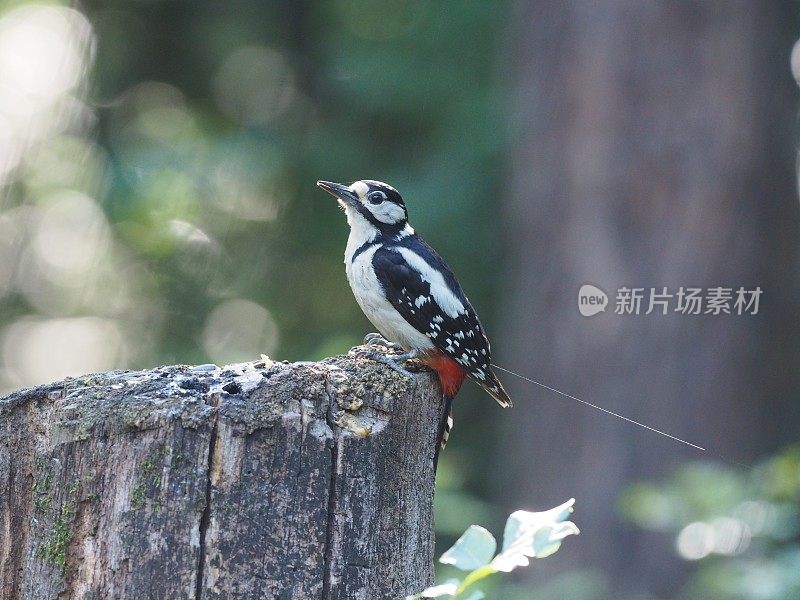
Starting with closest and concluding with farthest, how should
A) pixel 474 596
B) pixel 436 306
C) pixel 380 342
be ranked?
1. pixel 474 596
2. pixel 436 306
3. pixel 380 342

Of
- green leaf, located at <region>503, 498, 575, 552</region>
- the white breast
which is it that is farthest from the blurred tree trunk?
green leaf, located at <region>503, 498, 575, 552</region>

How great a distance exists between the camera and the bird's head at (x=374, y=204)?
163 inches

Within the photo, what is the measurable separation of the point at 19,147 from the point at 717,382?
14.4 feet

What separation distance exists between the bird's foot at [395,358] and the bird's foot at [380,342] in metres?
0.15

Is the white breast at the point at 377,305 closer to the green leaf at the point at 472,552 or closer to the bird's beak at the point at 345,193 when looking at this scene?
the bird's beak at the point at 345,193

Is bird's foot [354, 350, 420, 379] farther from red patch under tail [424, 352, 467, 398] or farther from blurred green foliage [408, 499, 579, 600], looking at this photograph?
blurred green foliage [408, 499, 579, 600]

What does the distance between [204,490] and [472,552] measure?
79cm

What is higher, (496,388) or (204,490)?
(496,388)

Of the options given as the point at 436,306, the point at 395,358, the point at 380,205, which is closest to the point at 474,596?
the point at 395,358

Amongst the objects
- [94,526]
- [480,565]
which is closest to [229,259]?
[94,526]

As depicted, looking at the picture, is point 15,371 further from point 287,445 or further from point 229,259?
point 287,445

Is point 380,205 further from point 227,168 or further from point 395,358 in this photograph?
point 227,168

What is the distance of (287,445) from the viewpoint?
2.12 m

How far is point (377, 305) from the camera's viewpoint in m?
3.85
